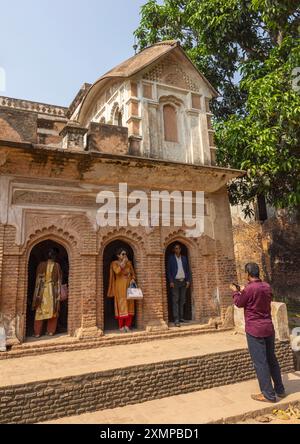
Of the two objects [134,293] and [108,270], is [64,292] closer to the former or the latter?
[134,293]

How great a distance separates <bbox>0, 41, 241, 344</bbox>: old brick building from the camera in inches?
273

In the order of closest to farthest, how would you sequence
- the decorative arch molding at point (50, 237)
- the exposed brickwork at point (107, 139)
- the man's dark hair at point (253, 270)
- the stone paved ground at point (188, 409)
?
the stone paved ground at point (188, 409) → the man's dark hair at point (253, 270) → the decorative arch molding at point (50, 237) → the exposed brickwork at point (107, 139)

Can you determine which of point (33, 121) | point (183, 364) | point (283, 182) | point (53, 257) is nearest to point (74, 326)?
point (53, 257)

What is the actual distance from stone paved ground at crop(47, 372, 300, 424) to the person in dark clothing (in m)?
2.87

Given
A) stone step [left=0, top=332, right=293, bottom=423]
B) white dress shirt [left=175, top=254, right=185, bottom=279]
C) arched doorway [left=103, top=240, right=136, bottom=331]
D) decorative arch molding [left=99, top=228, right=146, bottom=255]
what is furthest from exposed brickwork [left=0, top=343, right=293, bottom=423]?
arched doorway [left=103, top=240, right=136, bottom=331]

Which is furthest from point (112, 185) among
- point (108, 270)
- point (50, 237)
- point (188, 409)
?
point (188, 409)

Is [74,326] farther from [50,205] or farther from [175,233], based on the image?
[175,233]

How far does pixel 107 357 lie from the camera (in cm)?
618

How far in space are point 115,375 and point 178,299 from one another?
141 inches

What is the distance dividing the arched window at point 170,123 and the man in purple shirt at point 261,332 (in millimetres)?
5400

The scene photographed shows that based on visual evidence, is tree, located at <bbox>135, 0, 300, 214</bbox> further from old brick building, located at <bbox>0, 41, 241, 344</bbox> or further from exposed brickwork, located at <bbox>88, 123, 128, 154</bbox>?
exposed brickwork, located at <bbox>88, 123, 128, 154</bbox>

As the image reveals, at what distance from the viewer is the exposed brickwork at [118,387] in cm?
471

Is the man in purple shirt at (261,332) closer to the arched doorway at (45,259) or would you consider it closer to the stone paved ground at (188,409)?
the stone paved ground at (188,409)

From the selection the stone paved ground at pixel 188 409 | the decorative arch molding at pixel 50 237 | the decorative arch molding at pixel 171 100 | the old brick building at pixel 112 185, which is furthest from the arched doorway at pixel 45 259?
the decorative arch molding at pixel 171 100
